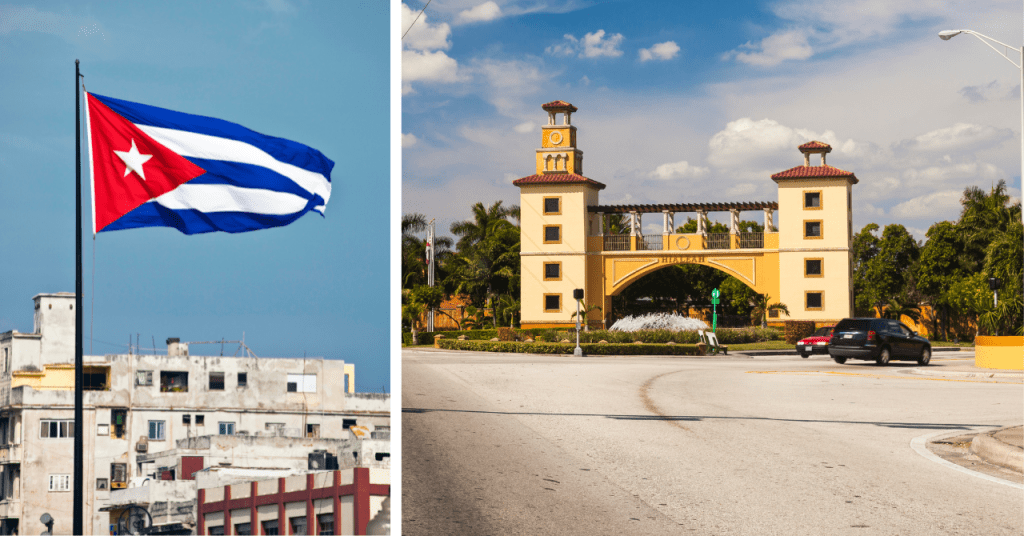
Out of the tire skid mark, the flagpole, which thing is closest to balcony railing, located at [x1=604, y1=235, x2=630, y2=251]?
the tire skid mark

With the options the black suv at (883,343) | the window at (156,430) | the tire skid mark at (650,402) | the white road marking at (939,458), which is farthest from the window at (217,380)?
the white road marking at (939,458)

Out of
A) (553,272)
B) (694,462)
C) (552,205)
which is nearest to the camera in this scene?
(694,462)

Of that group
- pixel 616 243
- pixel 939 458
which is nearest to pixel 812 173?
pixel 616 243

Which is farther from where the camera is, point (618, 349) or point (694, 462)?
point (618, 349)

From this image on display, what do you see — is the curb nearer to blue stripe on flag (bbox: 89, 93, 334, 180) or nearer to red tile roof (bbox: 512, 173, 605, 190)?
blue stripe on flag (bbox: 89, 93, 334, 180)

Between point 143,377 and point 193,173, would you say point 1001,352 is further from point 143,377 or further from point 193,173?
point 143,377

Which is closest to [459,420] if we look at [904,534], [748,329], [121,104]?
[121,104]
